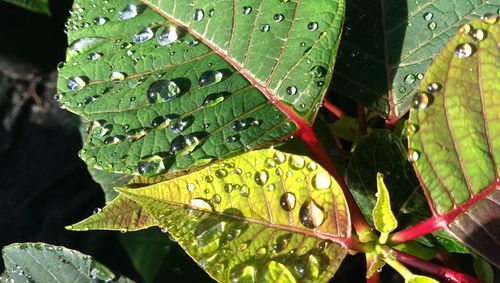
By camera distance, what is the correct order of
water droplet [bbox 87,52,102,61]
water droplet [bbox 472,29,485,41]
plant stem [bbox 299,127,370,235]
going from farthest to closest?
water droplet [bbox 87,52,102,61] < plant stem [bbox 299,127,370,235] < water droplet [bbox 472,29,485,41]

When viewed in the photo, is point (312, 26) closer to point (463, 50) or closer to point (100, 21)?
point (463, 50)

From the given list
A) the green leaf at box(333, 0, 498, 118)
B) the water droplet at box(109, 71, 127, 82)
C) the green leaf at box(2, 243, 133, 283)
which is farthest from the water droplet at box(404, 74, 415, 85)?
the green leaf at box(2, 243, 133, 283)

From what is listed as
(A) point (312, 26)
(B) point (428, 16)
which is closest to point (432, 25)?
(B) point (428, 16)

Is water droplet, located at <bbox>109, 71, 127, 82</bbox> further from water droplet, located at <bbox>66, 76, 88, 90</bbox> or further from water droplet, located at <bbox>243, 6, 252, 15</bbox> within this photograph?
water droplet, located at <bbox>243, 6, 252, 15</bbox>

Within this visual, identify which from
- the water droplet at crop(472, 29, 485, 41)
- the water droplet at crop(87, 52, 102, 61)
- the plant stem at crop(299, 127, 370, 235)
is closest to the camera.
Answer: the water droplet at crop(472, 29, 485, 41)

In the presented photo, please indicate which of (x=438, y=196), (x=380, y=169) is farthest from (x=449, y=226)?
(x=380, y=169)

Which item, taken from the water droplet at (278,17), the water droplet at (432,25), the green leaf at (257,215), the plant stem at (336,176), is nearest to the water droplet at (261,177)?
the green leaf at (257,215)

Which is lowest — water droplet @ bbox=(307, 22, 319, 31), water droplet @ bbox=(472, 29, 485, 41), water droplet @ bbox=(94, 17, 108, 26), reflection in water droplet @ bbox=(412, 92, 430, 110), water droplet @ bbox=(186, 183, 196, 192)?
water droplet @ bbox=(186, 183, 196, 192)

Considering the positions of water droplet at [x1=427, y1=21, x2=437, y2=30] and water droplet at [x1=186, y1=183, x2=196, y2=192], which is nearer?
water droplet at [x1=186, y1=183, x2=196, y2=192]

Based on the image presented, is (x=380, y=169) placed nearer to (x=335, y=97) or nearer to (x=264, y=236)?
(x=264, y=236)
